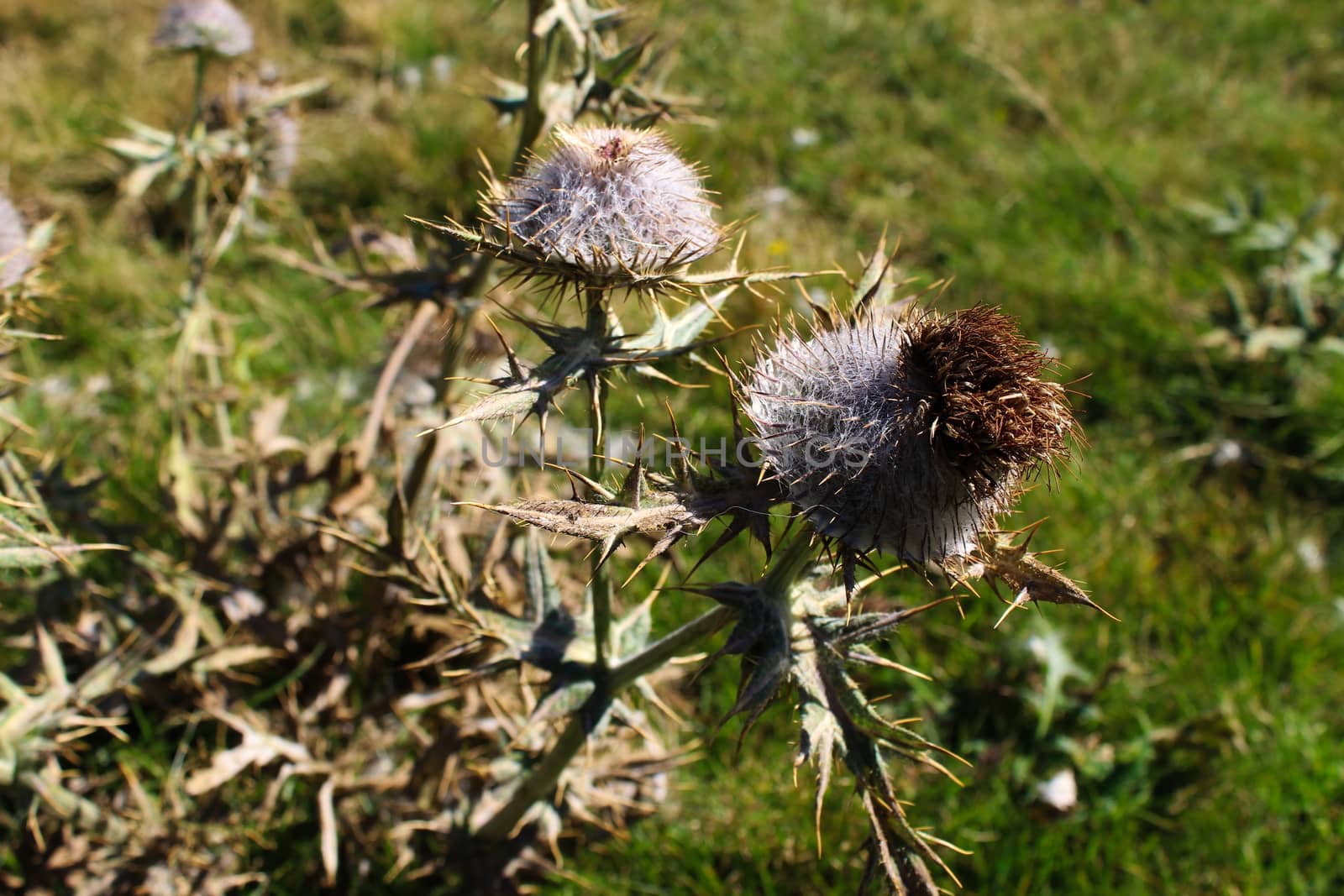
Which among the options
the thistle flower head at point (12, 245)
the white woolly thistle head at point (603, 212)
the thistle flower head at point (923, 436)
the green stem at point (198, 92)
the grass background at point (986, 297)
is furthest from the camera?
the grass background at point (986, 297)

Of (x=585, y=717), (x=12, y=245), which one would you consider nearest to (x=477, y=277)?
(x=12, y=245)

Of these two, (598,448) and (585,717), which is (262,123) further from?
(585,717)

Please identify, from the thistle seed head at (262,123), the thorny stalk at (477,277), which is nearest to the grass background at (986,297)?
the thorny stalk at (477,277)

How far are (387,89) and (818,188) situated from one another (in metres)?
2.64

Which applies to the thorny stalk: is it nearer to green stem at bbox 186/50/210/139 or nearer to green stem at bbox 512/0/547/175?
green stem at bbox 512/0/547/175

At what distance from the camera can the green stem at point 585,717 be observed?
6.36 ft

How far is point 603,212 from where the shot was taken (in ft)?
5.94

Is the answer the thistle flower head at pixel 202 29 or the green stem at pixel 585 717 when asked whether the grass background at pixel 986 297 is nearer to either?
the green stem at pixel 585 717

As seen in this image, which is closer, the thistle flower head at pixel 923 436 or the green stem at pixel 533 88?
the thistle flower head at pixel 923 436

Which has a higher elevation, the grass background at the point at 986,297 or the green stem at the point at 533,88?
the green stem at the point at 533,88

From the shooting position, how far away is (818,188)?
539cm

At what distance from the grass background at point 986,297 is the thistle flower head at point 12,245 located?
277 mm

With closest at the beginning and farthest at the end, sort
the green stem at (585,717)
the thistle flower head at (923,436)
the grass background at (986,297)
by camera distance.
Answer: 1. the thistle flower head at (923,436)
2. the green stem at (585,717)
3. the grass background at (986,297)

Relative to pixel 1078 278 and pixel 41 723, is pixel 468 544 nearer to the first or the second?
pixel 41 723
